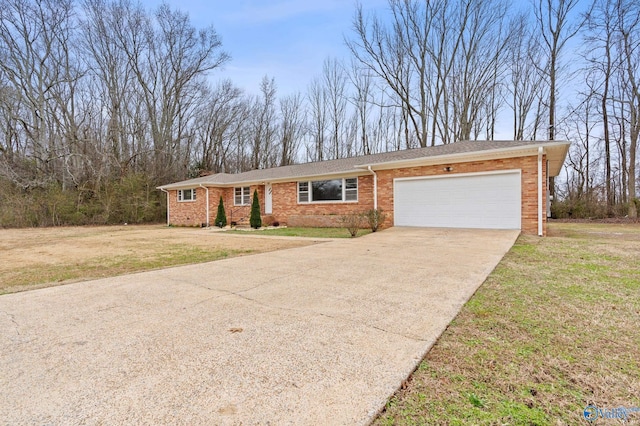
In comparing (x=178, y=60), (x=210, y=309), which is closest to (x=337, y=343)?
(x=210, y=309)

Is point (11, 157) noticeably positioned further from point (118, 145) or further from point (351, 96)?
point (351, 96)

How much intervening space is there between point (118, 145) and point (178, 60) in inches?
326

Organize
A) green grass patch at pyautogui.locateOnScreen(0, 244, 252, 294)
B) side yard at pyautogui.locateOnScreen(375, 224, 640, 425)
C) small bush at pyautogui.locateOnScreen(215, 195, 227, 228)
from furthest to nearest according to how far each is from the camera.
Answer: small bush at pyautogui.locateOnScreen(215, 195, 227, 228), green grass patch at pyautogui.locateOnScreen(0, 244, 252, 294), side yard at pyautogui.locateOnScreen(375, 224, 640, 425)

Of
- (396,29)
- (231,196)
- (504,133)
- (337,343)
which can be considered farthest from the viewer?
(504,133)

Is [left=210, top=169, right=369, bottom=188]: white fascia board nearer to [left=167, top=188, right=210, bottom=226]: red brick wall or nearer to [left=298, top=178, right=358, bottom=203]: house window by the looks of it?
[left=298, top=178, right=358, bottom=203]: house window

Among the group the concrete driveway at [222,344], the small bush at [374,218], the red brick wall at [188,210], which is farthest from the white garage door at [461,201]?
the red brick wall at [188,210]

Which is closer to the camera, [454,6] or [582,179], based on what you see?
[454,6]

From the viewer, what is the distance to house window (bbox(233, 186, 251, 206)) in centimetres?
1870

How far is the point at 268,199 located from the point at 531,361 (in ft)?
53.5

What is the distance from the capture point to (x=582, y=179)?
22719 millimetres

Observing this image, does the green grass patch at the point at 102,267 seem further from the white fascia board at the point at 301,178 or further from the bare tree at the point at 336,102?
the bare tree at the point at 336,102

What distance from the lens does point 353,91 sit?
88.3 ft

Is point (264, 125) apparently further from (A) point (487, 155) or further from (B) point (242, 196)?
(A) point (487, 155)

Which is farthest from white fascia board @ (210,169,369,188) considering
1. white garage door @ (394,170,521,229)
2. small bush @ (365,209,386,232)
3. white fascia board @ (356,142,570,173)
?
small bush @ (365,209,386,232)
